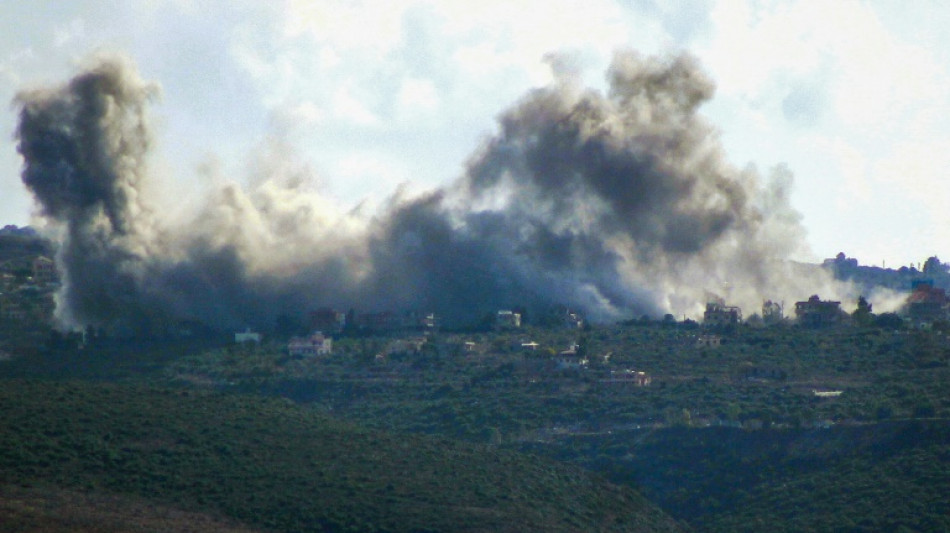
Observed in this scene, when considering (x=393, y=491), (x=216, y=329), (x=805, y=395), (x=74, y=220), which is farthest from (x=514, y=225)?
(x=393, y=491)

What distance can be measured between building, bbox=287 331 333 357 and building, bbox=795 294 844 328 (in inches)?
1337

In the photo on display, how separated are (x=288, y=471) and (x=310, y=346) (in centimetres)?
3937

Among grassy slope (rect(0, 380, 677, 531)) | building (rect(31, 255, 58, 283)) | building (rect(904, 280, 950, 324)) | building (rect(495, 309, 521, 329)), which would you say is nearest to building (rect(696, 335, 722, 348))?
building (rect(495, 309, 521, 329))

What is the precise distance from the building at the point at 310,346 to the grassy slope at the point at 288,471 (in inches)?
1061

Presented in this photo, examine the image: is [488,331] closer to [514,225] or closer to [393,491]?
[514,225]

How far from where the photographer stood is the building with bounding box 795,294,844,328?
407 ft

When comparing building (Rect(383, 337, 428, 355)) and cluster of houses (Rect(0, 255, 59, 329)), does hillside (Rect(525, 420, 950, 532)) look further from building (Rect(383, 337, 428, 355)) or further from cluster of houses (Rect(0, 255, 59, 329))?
cluster of houses (Rect(0, 255, 59, 329))

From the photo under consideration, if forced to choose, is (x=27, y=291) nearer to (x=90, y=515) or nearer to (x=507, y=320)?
(x=507, y=320)

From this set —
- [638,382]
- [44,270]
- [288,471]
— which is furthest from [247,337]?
[288,471]

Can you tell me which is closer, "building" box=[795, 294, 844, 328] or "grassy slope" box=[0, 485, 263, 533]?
"grassy slope" box=[0, 485, 263, 533]

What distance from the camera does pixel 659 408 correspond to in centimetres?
9019

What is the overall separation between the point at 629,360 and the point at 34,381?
115ft

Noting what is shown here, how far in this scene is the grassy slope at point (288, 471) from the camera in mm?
69125

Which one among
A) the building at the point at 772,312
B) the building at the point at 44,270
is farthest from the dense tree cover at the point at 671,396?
the building at the point at 44,270
